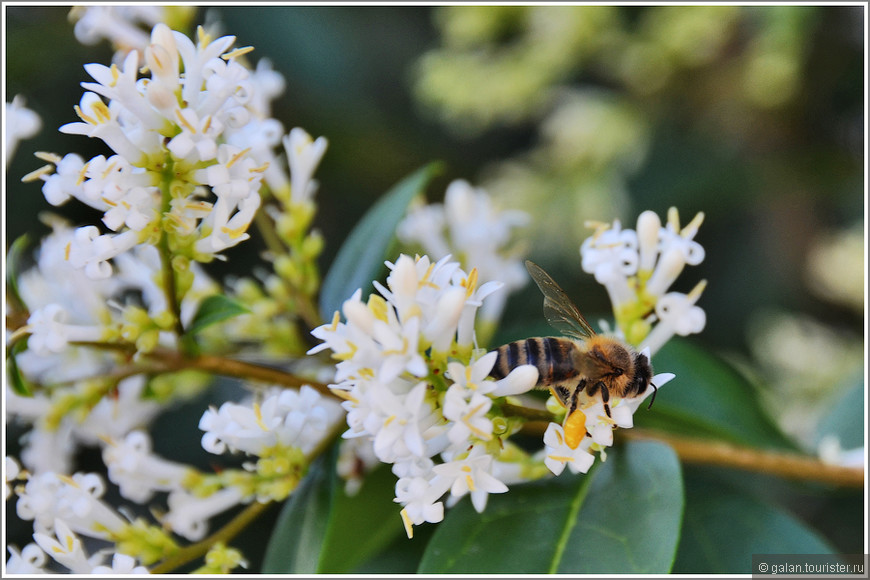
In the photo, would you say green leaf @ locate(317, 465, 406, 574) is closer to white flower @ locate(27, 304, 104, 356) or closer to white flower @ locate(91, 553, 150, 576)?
white flower @ locate(91, 553, 150, 576)

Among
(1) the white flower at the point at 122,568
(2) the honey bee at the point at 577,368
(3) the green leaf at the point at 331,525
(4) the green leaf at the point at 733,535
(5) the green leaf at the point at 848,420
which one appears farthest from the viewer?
(5) the green leaf at the point at 848,420

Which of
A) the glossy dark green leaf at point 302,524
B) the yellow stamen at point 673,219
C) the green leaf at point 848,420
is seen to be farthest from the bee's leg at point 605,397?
the green leaf at point 848,420

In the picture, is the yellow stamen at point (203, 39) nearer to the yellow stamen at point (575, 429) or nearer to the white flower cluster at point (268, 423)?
the white flower cluster at point (268, 423)

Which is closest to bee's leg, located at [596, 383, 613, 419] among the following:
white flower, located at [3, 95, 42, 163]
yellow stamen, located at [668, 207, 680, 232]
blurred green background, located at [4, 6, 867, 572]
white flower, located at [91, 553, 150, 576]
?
yellow stamen, located at [668, 207, 680, 232]

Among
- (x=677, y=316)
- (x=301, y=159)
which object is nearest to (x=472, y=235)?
(x=301, y=159)

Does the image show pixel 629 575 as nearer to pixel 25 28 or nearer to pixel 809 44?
pixel 809 44
